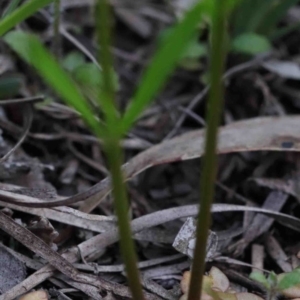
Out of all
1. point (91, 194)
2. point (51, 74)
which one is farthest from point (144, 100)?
point (91, 194)

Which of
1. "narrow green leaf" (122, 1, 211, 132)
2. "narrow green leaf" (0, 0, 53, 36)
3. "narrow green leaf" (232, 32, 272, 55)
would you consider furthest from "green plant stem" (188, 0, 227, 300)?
"narrow green leaf" (232, 32, 272, 55)

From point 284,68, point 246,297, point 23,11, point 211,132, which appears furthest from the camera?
point 284,68

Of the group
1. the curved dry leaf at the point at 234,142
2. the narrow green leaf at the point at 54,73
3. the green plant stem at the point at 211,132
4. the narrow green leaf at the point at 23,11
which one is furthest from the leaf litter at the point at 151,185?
the narrow green leaf at the point at 54,73

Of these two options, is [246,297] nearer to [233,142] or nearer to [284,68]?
[233,142]

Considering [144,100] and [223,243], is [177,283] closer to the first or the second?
[223,243]

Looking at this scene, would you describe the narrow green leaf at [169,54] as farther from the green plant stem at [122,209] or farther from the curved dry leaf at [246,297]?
the curved dry leaf at [246,297]

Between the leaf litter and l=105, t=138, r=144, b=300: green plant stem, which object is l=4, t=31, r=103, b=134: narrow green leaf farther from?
the leaf litter

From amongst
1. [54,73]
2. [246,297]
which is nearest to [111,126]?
[54,73]
